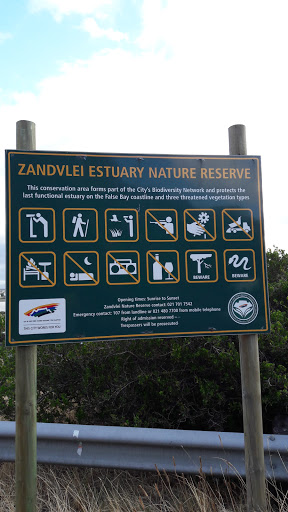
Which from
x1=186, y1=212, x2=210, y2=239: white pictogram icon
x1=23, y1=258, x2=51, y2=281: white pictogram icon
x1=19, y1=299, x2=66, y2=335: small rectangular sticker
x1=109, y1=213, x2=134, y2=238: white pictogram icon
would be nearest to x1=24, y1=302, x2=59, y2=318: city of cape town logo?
x1=19, y1=299, x2=66, y2=335: small rectangular sticker

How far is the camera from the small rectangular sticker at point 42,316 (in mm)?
2389

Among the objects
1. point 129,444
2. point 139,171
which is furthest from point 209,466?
point 139,171

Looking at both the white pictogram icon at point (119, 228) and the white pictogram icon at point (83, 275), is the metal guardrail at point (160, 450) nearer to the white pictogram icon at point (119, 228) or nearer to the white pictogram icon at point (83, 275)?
the white pictogram icon at point (83, 275)

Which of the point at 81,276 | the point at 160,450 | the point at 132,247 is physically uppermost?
the point at 132,247

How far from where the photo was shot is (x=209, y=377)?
3.60 meters

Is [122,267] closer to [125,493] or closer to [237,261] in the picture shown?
[237,261]

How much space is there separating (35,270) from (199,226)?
1.14 meters

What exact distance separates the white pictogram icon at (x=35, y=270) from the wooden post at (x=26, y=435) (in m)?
0.46

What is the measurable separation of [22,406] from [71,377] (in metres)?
1.48

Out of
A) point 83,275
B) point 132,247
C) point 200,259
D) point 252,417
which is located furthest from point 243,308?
point 83,275

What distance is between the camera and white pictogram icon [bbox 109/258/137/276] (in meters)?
2.53

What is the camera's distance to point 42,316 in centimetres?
242

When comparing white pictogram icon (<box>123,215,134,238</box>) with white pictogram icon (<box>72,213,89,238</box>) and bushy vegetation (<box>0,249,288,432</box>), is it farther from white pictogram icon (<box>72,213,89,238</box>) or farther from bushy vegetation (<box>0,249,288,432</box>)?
bushy vegetation (<box>0,249,288,432</box>)

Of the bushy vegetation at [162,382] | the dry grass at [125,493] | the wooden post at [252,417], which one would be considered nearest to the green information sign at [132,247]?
the wooden post at [252,417]
